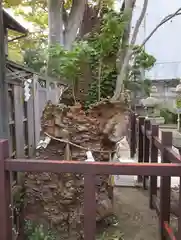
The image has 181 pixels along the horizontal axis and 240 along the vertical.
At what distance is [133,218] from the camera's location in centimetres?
353

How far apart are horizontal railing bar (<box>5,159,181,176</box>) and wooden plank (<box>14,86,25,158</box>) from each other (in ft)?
5.01

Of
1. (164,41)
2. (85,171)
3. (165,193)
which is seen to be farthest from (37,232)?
(164,41)

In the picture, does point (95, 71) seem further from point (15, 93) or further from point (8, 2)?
point (8, 2)

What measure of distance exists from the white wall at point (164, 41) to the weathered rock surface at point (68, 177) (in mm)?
11706

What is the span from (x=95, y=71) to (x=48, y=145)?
4.97 ft

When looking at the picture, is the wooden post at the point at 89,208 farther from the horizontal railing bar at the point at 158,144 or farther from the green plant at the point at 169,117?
the green plant at the point at 169,117

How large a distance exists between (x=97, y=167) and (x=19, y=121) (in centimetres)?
194

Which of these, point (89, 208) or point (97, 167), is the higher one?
point (97, 167)

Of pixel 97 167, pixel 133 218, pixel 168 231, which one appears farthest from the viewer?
pixel 133 218

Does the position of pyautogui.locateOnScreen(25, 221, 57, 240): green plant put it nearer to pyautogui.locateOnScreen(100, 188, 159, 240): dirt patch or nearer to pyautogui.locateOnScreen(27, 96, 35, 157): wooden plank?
pyautogui.locateOnScreen(100, 188, 159, 240): dirt patch

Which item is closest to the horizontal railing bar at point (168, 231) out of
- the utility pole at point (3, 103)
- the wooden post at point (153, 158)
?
the wooden post at point (153, 158)

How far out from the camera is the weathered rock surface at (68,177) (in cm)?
308

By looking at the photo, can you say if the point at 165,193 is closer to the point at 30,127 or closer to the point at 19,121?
the point at 19,121

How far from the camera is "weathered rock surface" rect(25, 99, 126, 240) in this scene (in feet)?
10.1
